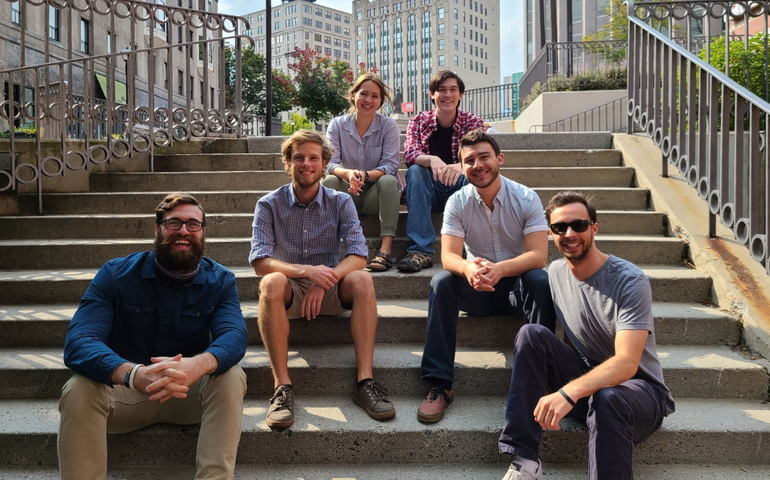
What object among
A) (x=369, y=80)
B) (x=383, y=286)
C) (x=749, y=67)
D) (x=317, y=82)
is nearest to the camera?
(x=383, y=286)

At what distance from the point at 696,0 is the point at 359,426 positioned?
5026 millimetres

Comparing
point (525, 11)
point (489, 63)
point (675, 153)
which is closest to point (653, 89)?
point (675, 153)

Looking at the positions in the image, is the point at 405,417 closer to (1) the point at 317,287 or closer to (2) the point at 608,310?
(1) the point at 317,287

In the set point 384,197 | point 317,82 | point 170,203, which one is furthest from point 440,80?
point 317,82

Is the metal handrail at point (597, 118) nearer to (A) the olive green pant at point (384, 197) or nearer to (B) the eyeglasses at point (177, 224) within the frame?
(A) the olive green pant at point (384, 197)

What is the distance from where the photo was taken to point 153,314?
2404 millimetres

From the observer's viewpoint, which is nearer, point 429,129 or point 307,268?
point 307,268

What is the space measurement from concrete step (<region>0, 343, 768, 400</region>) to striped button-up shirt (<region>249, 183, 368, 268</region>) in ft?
1.92

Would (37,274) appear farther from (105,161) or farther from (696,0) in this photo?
(696,0)

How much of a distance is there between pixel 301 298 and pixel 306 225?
1.39ft

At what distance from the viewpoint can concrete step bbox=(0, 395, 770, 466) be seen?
94.7 inches

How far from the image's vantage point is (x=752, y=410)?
102 inches

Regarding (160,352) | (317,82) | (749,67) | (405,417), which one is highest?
(317,82)

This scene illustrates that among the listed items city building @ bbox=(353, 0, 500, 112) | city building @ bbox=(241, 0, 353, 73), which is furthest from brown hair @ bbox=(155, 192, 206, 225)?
city building @ bbox=(241, 0, 353, 73)
